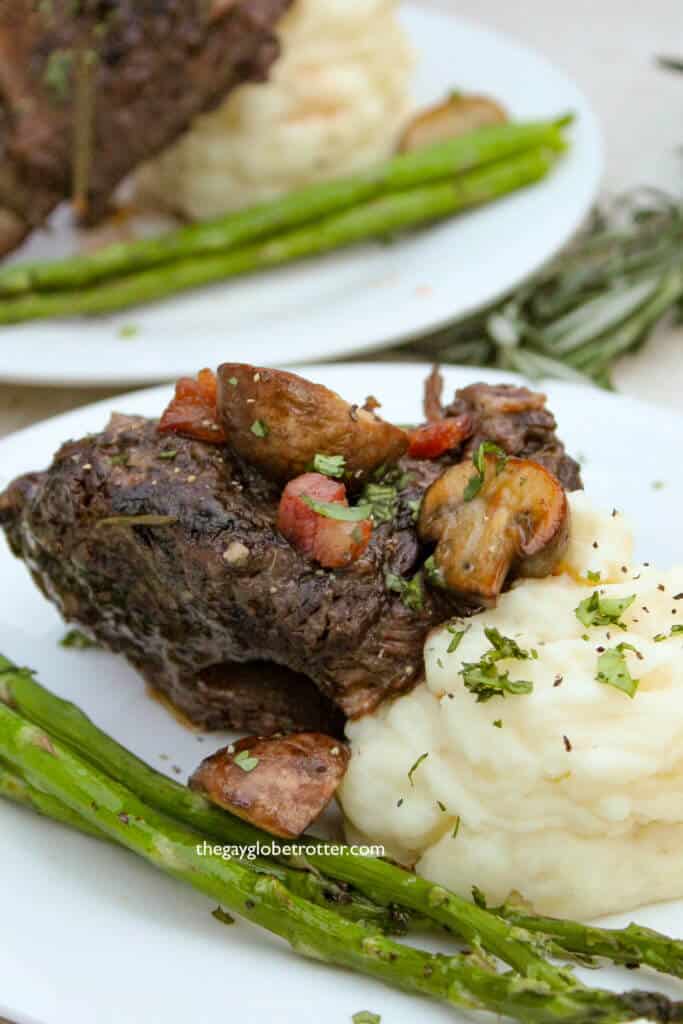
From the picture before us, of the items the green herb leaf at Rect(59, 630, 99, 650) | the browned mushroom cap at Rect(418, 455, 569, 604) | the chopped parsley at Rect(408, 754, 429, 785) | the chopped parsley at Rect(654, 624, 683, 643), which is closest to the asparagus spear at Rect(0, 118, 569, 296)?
the green herb leaf at Rect(59, 630, 99, 650)

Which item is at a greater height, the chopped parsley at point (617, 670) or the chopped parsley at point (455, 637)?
the chopped parsley at point (617, 670)

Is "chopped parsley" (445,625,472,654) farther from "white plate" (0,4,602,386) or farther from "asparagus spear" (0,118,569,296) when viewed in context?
"asparagus spear" (0,118,569,296)

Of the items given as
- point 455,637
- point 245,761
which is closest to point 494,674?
point 455,637

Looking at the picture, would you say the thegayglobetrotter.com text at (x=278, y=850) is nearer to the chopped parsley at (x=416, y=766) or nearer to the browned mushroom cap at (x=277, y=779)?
the browned mushroom cap at (x=277, y=779)

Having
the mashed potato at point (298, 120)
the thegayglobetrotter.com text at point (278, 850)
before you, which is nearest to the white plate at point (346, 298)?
the mashed potato at point (298, 120)

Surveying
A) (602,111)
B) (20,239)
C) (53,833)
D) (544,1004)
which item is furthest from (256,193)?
(544,1004)

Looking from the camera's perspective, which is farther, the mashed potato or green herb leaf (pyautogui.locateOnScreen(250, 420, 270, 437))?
the mashed potato

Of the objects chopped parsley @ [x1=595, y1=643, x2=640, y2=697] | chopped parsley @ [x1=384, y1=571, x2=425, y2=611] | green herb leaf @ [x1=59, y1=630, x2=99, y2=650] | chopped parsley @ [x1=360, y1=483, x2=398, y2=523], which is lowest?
green herb leaf @ [x1=59, y1=630, x2=99, y2=650]
